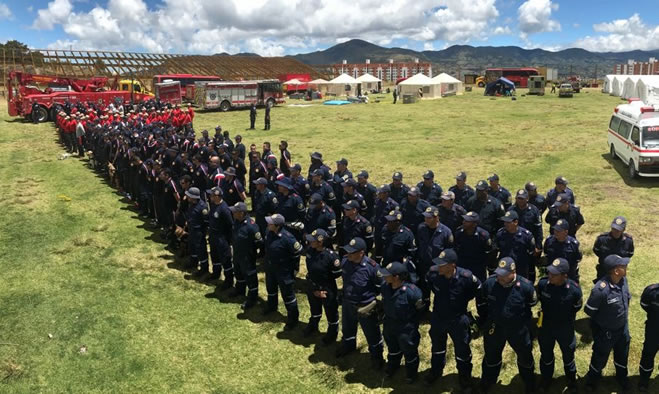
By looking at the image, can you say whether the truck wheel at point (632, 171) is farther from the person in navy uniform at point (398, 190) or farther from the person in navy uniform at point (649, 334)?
the person in navy uniform at point (649, 334)

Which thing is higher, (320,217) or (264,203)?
(264,203)

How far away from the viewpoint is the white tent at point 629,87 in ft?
134

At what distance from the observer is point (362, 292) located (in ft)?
21.5

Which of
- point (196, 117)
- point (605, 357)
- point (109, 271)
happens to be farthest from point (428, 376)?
point (196, 117)

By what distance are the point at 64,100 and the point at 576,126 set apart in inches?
1258

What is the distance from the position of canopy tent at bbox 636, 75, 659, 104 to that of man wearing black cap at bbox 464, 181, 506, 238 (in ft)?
113

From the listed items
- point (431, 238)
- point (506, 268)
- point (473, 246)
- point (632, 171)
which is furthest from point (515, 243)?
point (632, 171)

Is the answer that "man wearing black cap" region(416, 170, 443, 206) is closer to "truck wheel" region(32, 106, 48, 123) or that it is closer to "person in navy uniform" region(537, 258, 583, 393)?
"person in navy uniform" region(537, 258, 583, 393)

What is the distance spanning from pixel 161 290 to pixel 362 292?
4.74 m

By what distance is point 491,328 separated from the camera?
232 inches

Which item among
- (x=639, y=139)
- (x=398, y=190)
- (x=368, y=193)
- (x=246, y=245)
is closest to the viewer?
(x=246, y=245)

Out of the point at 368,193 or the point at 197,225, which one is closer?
the point at 197,225

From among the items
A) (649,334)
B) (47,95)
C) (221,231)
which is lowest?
(649,334)

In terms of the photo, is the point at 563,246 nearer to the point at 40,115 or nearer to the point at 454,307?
the point at 454,307
